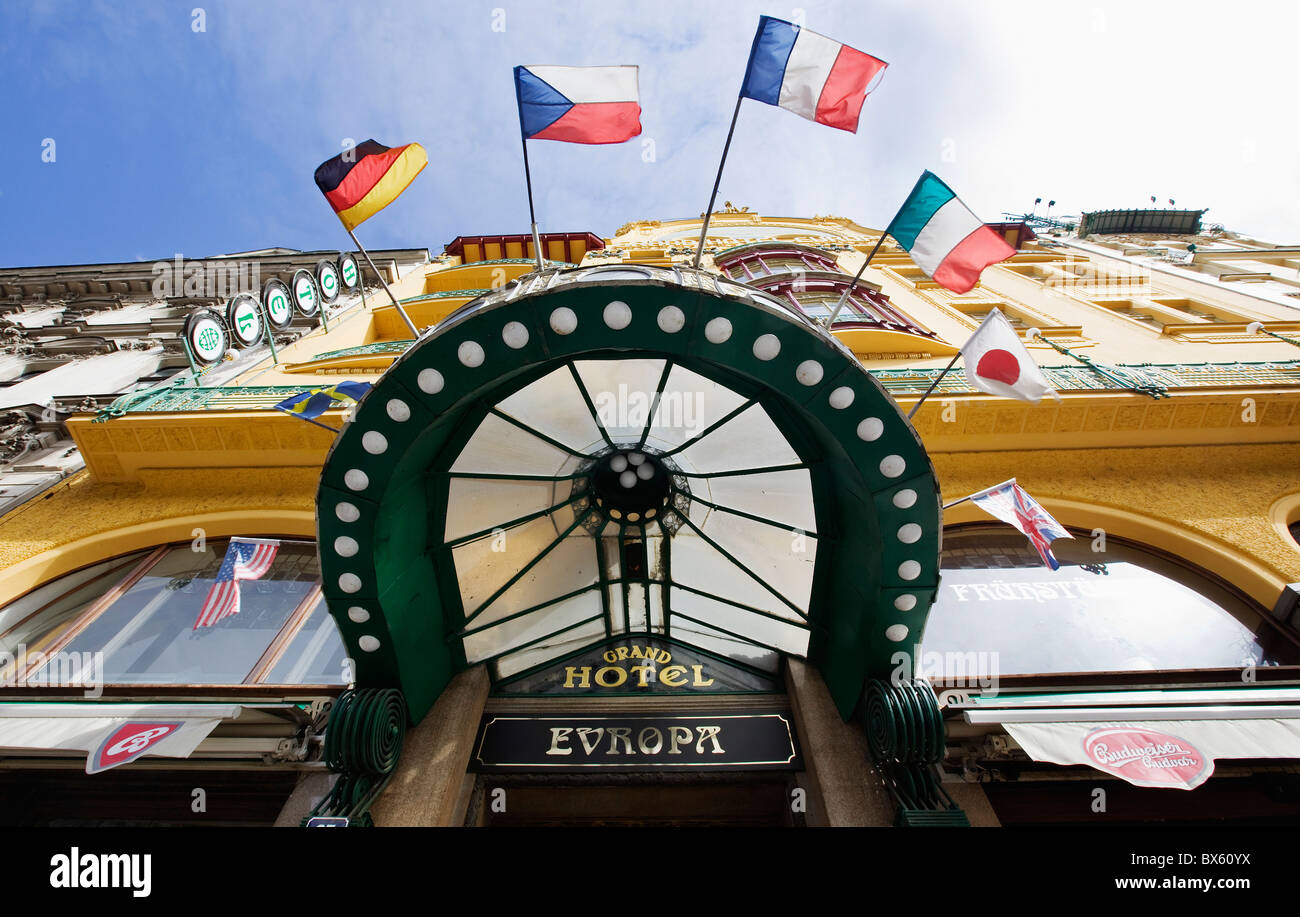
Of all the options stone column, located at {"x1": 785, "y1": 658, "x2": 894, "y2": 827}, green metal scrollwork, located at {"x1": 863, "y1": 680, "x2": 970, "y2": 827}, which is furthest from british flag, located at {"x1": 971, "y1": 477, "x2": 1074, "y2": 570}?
stone column, located at {"x1": 785, "y1": 658, "x2": 894, "y2": 827}

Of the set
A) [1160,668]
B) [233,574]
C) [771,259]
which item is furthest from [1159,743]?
[771,259]

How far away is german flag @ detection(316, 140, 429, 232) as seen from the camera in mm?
5141

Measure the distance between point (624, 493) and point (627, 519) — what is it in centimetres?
30

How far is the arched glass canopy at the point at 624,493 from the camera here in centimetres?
432

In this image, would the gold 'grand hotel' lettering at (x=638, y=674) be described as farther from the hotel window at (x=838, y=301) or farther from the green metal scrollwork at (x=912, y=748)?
the hotel window at (x=838, y=301)

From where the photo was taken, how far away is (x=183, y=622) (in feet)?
25.3

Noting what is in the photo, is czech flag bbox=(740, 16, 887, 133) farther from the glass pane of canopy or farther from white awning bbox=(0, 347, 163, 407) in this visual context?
white awning bbox=(0, 347, 163, 407)

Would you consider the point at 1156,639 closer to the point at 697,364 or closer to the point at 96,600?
the point at 697,364

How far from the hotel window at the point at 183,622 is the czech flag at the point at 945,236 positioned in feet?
23.6

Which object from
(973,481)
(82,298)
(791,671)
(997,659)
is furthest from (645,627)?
(82,298)

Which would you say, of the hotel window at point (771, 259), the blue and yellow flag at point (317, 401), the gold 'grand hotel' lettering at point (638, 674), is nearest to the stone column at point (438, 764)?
the gold 'grand hotel' lettering at point (638, 674)

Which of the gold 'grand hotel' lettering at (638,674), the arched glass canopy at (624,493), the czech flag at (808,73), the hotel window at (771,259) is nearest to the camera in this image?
the arched glass canopy at (624,493)

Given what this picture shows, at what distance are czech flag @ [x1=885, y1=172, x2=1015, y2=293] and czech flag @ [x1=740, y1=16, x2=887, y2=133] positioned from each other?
3.16ft

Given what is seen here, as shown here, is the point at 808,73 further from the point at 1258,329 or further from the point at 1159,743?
the point at 1258,329
